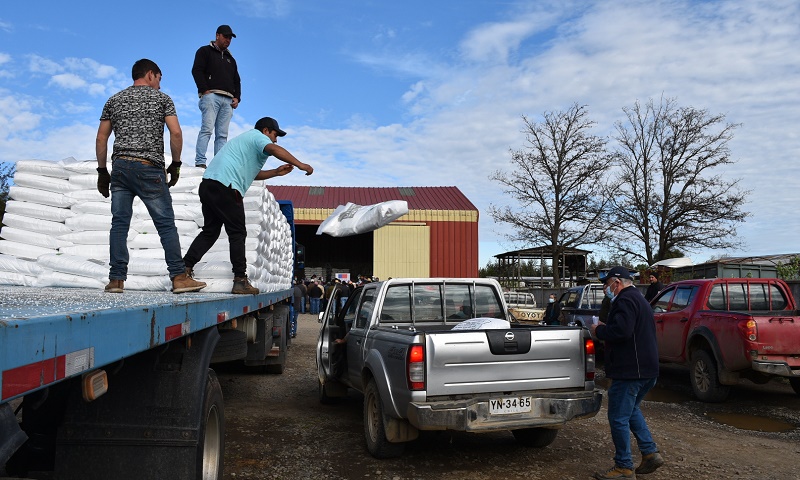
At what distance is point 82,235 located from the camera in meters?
5.75

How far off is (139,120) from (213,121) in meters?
3.29

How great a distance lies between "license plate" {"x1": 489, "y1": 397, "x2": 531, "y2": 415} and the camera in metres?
5.16

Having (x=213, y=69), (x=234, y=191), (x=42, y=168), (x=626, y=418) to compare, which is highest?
(x=213, y=69)

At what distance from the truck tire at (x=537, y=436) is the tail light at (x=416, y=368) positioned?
1532 millimetres

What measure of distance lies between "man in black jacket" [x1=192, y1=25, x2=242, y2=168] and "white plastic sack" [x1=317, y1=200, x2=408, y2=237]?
21.8ft

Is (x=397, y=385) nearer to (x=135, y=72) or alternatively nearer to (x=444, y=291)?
(x=444, y=291)

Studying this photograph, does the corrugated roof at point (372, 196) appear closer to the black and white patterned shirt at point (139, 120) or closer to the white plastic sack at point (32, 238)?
the white plastic sack at point (32, 238)

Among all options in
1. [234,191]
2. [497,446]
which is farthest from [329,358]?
[234,191]

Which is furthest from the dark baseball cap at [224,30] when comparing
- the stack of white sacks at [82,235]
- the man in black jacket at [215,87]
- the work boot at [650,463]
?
the work boot at [650,463]

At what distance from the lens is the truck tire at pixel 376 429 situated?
5543mm

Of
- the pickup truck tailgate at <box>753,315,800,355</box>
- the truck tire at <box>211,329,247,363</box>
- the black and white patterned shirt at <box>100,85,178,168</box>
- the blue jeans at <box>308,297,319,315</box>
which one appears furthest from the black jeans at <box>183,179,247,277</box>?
the blue jeans at <box>308,297,319,315</box>

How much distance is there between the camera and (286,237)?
1005 centimetres

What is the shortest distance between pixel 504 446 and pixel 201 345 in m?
3.77

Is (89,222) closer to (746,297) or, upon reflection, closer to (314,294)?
(746,297)
